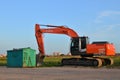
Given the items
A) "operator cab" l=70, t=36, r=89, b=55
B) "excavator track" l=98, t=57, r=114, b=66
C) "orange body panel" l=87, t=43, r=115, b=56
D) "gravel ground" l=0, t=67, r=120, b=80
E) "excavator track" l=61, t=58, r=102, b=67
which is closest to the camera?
"gravel ground" l=0, t=67, r=120, b=80

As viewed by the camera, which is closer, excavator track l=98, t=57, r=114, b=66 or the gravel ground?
the gravel ground

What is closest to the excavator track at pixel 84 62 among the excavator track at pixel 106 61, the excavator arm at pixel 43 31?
the excavator track at pixel 106 61

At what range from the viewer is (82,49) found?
48.4m

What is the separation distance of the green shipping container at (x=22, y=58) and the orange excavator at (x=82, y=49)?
3.22ft

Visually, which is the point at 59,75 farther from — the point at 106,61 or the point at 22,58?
the point at 106,61

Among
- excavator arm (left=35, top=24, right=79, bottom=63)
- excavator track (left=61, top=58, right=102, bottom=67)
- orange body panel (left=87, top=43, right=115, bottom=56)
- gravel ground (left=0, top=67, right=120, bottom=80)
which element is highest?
excavator arm (left=35, top=24, right=79, bottom=63)

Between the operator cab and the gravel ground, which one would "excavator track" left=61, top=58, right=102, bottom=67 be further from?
the gravel ground

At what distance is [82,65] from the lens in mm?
48219

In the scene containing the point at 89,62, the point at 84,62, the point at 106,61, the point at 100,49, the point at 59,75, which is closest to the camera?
the point at 59,75

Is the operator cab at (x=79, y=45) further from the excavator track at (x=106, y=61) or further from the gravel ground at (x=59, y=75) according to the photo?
the gravel ground at (x=59, y=75)

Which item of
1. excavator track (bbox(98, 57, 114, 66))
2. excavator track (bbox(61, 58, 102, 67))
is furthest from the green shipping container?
excavator track (bbox(98, 57, 114, 66))

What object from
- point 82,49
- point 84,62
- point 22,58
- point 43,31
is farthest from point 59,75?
point 43,31

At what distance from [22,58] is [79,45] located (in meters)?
7.31

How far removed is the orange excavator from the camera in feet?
155
